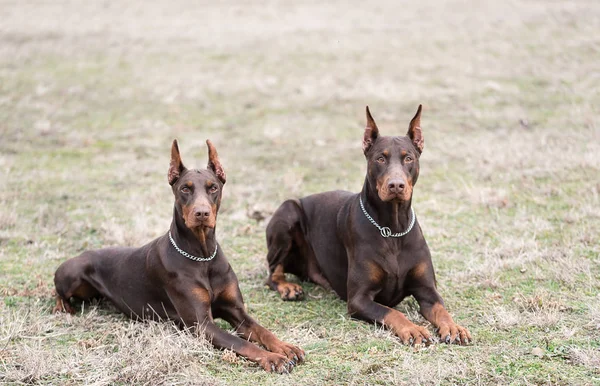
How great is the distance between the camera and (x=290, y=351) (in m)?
5.09

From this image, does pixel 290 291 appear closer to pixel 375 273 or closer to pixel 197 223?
pixel 375 273

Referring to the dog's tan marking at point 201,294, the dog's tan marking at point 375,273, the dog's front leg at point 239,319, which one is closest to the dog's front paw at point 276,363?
the dog's front leg at point 239,319

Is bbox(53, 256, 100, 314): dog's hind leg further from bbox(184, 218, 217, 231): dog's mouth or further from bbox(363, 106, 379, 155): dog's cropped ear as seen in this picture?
bbox(363, 106, 379, 155): dog's cropped ear

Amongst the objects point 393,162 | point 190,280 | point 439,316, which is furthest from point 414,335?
point 190,280

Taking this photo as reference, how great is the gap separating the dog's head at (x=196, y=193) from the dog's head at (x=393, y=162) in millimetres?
1271

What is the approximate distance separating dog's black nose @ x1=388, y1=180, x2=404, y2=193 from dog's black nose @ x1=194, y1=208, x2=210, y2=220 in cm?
141

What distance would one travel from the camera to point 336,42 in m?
22.5

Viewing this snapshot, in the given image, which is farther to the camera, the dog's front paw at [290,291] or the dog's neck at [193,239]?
the dog's front paw at [290,291]

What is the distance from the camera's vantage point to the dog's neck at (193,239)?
18.3 feet

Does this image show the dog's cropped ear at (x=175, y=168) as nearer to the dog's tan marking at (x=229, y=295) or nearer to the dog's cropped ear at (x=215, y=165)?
the dog's cropped ear at (x=215, y=165)

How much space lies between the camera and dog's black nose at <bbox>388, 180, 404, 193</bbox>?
5.45 metres

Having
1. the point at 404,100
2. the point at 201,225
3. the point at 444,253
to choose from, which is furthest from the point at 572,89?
the point at 201,225

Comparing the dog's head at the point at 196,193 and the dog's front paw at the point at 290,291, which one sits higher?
the dog's head at the point at 196,193

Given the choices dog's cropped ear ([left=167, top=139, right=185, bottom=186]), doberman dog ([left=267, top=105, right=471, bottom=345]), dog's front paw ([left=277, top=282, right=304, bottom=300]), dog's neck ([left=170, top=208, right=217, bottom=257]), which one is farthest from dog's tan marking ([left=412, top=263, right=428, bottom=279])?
dog's cropped ear ([left=167, top=139, right=185, bottom=186])
